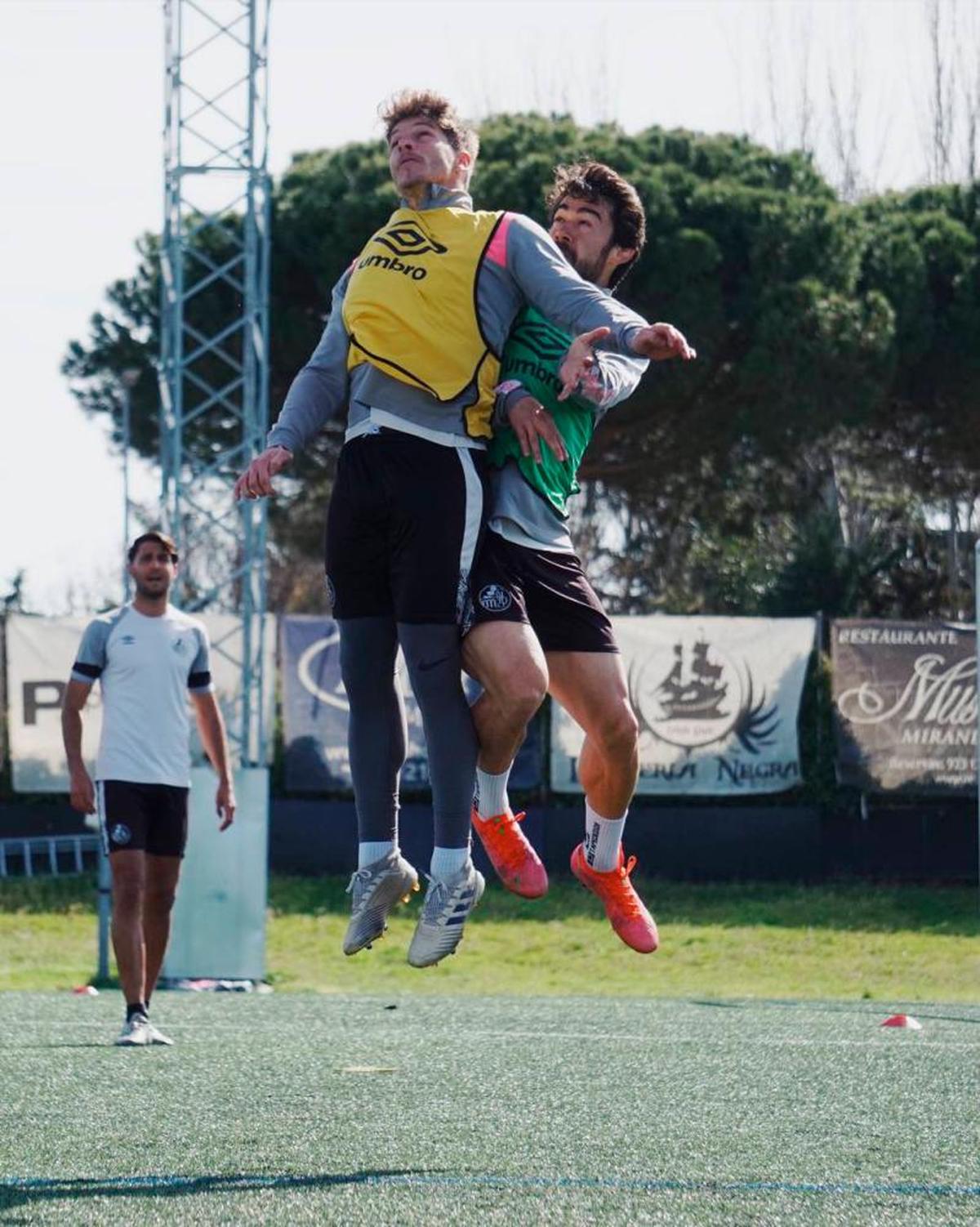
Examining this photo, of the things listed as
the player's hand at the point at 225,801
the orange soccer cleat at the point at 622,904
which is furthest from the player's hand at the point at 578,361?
the player's hand at the point at 225,801

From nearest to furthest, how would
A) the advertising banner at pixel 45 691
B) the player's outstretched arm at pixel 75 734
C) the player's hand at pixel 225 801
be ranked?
the player's outstretched arm at pixel 75 734
the player's hand at pixel 225 801
the advertising banner at pixel 45 691

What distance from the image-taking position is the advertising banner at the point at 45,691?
57.1 feet

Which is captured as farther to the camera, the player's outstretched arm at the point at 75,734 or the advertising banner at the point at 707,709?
the advertising banner at the point at 707,709

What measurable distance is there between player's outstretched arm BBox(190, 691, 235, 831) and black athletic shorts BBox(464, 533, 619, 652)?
381 cm

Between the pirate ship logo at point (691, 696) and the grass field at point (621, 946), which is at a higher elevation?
the pirate ship logo at point (691, 696)

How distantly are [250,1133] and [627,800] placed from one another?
4.28 ft

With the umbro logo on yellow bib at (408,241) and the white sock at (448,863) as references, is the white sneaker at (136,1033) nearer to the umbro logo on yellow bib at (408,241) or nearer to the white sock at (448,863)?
the white sock at (448,863)

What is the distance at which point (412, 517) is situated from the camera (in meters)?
4.66

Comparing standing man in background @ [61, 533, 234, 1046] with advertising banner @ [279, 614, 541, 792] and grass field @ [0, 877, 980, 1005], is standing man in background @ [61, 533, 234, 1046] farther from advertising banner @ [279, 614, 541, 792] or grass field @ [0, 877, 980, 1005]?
advertising banner @ [279, 614, 541, 792]

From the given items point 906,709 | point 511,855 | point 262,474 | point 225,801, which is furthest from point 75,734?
point 906,709

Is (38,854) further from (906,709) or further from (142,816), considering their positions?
(142,816)

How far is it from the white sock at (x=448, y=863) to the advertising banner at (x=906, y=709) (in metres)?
13.4

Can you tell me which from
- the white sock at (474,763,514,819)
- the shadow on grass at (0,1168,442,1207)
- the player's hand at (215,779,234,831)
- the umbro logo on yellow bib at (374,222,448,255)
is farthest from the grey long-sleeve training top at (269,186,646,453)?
the player's hand at (215,779,234,831)

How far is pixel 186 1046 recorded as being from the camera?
7.81 m
